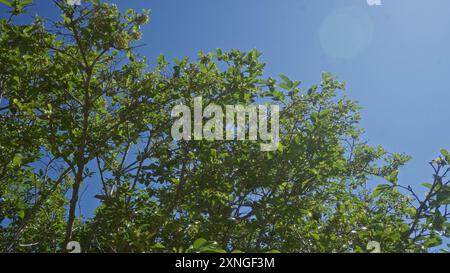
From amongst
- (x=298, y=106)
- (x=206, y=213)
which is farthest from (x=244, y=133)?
(x=206, y=213)

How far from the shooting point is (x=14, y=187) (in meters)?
8.95

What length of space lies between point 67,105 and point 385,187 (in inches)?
212

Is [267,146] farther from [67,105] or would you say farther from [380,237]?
[67,105]

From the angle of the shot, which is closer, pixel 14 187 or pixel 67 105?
pixel 67 105

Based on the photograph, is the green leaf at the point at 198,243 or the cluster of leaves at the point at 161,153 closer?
the green leaf at the point at 198,243

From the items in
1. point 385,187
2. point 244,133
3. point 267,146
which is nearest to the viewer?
point 385,187

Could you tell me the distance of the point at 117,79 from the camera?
7.12 meters

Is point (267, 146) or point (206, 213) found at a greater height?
point (267, 146)

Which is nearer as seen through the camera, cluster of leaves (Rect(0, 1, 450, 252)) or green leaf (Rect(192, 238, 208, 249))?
green leaf (Rect(192, 238, 208, 249))

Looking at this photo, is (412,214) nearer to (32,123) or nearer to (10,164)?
(32,123)

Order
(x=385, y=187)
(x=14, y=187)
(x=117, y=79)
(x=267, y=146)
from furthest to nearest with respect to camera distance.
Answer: (x=14, y=187) < (x=117, y=79) < (x=267, y=146) < (x=385, y=187)

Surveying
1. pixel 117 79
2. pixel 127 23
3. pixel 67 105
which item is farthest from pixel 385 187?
pixel 67 105

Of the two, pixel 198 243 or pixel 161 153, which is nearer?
pixel 198 243

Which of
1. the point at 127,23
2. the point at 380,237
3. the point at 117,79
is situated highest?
the point at 127,23
